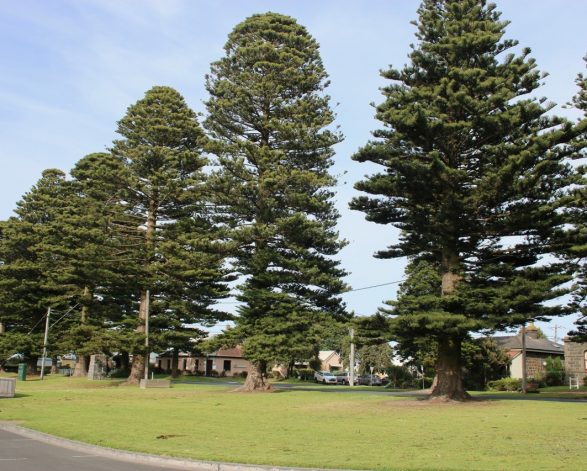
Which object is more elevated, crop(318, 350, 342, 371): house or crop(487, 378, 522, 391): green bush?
crop(318, 350, 342, 371): house

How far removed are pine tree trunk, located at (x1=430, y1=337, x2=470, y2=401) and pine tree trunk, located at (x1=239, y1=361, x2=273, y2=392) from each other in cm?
1313

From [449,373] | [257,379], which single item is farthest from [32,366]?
[449,373]

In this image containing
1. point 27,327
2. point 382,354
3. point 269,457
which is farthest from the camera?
point 382,354

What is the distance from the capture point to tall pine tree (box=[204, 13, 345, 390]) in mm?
34875

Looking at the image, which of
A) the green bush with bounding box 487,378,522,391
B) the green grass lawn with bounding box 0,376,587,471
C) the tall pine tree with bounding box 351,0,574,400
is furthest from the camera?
the green bush with bounding box 487,378,522,391

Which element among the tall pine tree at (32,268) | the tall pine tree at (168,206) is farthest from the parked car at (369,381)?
the tall pine tree at (32,268)

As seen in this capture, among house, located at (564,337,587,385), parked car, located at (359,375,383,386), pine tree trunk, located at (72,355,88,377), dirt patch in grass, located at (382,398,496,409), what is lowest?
parked car, located at (359,375,383,386)

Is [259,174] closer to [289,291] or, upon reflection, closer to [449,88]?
[289,291]

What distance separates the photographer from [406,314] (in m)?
23.3

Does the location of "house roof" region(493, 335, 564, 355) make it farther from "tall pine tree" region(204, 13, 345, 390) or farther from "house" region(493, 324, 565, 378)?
"tall pine tree" region(204, 13, 345, 390)

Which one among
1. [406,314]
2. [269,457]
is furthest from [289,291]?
Result: [269,457]

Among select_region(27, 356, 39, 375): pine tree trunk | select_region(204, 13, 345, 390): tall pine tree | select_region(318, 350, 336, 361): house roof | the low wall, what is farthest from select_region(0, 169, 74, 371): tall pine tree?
select_region(318, 350, 336, 361): house roof

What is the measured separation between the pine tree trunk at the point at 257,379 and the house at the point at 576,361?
86.5 ft

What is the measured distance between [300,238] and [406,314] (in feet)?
42.8
